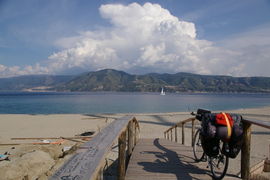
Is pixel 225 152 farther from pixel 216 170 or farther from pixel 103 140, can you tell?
pixel 103 140

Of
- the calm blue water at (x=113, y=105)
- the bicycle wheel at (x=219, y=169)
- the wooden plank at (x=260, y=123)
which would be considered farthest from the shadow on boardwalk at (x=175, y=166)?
the calm blue water at (x=113, y=105)

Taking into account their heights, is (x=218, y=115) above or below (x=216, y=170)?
above

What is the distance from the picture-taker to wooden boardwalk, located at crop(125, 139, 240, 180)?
10.9ft

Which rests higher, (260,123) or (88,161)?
(260,123)

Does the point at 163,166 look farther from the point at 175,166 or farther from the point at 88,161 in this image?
the point at 88,161

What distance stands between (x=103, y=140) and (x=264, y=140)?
12.2 metres

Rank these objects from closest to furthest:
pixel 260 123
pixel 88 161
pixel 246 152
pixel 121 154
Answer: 1. pixel 88 161
2. pixel 121 154
3. pixel 260 123
4. pixel 246 152

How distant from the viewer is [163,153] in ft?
15.7

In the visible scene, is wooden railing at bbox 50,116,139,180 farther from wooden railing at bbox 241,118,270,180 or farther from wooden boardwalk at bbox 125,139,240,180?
wooden railing at bbox 241,118,270,180

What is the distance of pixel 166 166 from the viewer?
385 centimetres

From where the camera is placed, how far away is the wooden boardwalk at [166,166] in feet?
10.9

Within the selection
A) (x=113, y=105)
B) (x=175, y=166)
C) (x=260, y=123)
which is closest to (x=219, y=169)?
(x=175, y=166)

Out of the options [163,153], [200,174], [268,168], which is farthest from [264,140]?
[200,174]

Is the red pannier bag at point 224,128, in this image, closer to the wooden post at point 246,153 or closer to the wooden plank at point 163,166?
the wooden post at point 246,153
